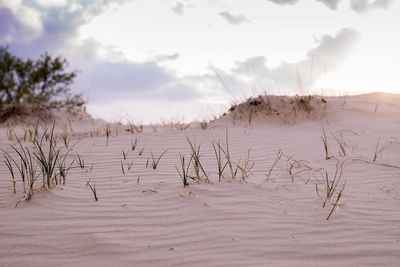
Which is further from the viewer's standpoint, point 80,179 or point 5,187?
point 80,179

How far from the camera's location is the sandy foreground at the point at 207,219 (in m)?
2.40

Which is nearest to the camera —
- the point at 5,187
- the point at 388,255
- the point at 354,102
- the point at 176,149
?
the point at 388,255

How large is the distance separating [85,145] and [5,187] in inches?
90.2

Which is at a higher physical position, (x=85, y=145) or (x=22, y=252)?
(x=85, y=145)

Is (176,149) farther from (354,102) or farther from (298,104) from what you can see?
(354,102)

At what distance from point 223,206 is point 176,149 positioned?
8.67 ft

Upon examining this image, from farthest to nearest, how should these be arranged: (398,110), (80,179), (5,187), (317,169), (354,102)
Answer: (354,102) < (398,110) < (317,169) < (80,179) < (5,187)

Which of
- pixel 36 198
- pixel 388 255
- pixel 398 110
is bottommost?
pixel 388 255

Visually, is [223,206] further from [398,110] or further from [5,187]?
[398,110]

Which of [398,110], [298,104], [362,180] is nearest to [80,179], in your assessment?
[362,180]

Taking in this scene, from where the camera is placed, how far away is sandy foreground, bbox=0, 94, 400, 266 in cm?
240

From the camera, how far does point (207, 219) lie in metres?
2.89

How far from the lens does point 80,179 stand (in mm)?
3926

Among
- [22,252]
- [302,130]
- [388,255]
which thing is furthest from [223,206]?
[302,130]
